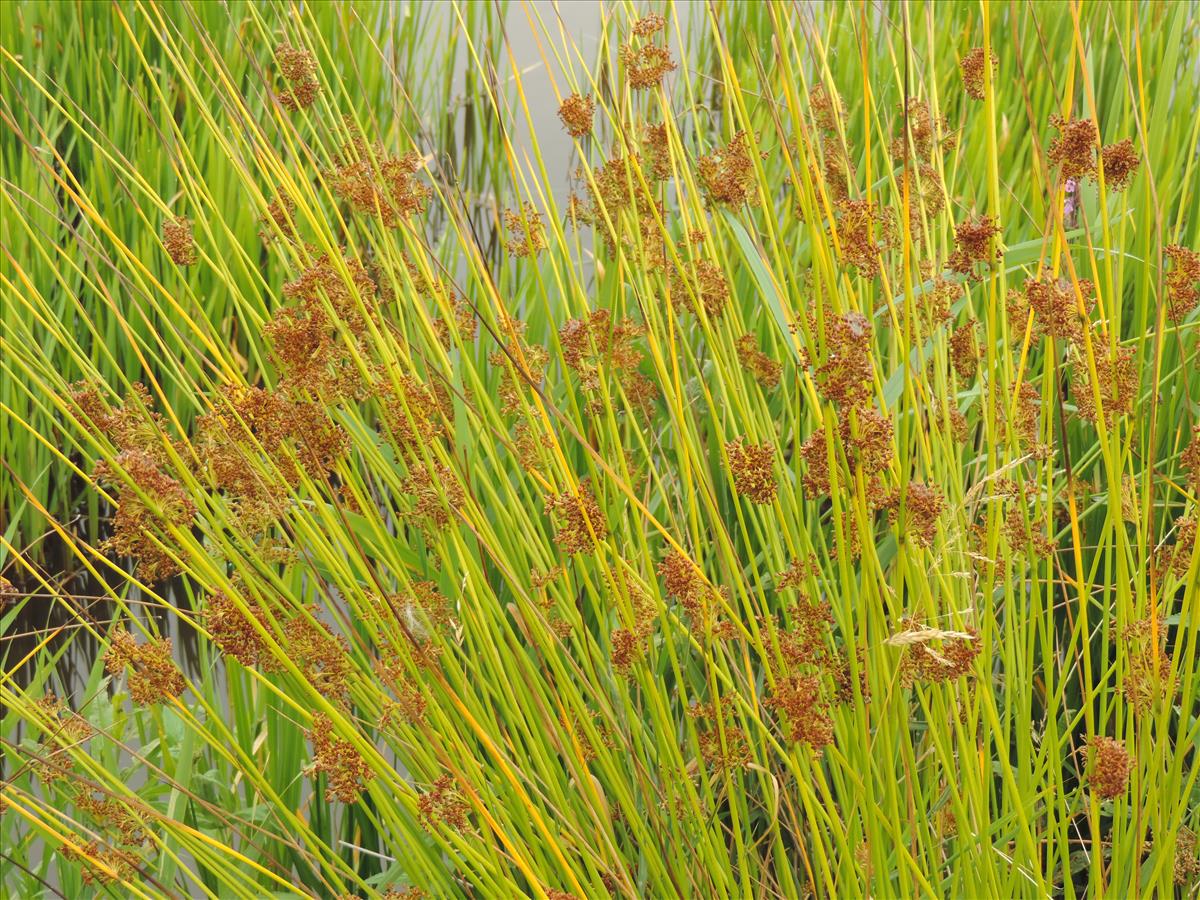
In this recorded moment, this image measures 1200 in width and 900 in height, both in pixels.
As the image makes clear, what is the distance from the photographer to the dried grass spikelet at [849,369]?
0.99 meters

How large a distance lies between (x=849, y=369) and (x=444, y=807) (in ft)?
1.95

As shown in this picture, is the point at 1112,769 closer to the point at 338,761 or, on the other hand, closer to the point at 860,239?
the point at 860,239

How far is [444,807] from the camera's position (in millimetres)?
1218

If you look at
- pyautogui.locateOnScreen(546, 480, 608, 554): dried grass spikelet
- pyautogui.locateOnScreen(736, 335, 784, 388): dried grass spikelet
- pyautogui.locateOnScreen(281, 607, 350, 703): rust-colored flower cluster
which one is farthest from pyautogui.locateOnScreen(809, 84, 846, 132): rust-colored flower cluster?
pyautogui.locateOnScreen(281, 607, 350, 703): rust-colored flower cluster

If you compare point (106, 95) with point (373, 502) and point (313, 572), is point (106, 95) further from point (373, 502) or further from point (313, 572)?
point (313, 572)

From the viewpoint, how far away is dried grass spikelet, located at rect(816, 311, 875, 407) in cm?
99

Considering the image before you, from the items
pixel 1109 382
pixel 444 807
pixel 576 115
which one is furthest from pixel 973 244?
pixel 444 807

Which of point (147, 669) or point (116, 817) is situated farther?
point (116, 817)

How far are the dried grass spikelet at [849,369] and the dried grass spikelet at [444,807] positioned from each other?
21.6 inches

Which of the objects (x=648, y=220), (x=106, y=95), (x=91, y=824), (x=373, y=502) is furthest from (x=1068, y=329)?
(x=106, y=95)

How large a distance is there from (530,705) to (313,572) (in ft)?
1.08

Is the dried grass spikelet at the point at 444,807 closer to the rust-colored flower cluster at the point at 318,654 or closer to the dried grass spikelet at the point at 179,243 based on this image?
the rust-colored flower cluster at the point at 318,654

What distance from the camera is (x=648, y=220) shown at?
1.69m

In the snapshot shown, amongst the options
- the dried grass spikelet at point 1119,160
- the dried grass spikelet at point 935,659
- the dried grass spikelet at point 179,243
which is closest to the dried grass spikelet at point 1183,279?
the dried grass spikelet at point 1119,160
